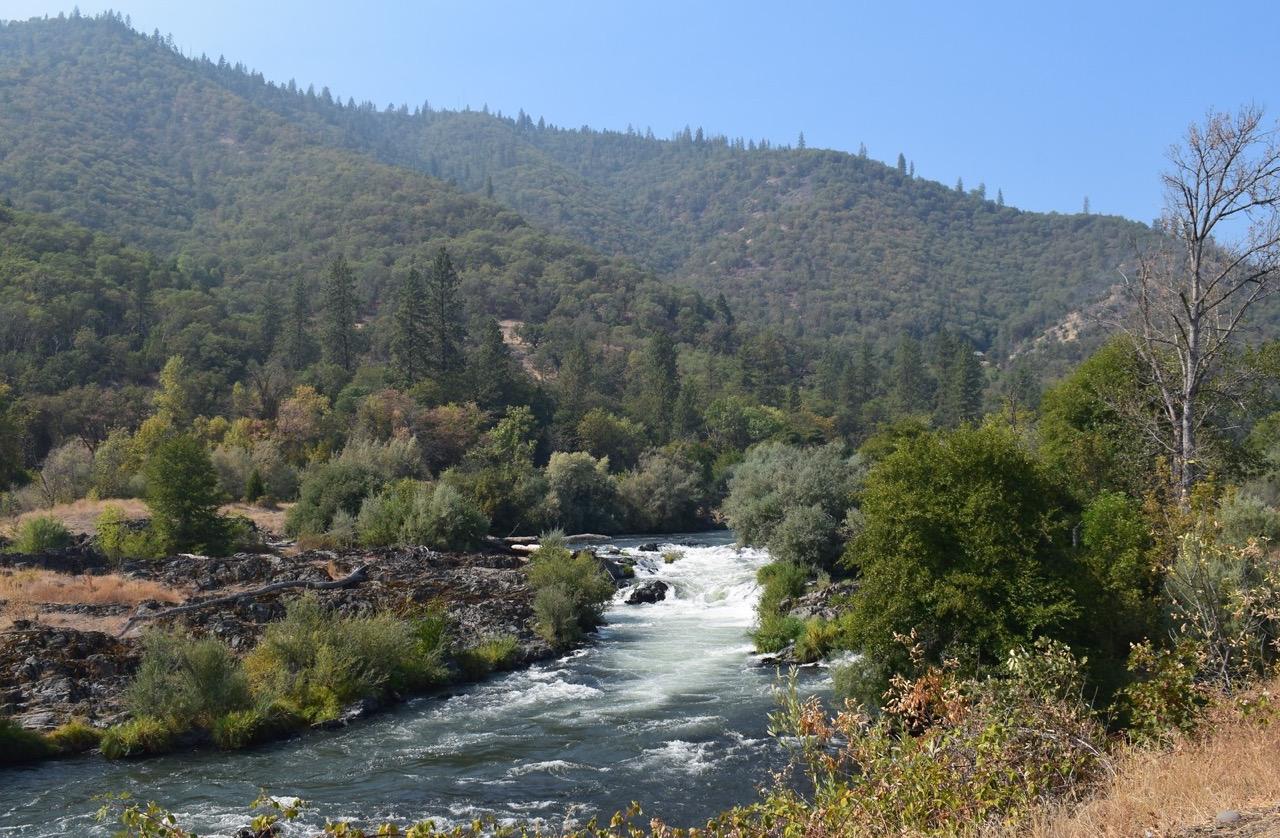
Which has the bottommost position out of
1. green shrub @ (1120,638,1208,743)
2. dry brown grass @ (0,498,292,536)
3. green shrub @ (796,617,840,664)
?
green shrub @ (796,617,840,664)

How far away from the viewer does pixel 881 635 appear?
Answer: 16.1 m

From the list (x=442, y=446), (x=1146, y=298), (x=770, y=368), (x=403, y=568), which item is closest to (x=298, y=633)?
(x=403, y=568)

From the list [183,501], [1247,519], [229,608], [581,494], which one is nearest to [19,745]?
[229,608]

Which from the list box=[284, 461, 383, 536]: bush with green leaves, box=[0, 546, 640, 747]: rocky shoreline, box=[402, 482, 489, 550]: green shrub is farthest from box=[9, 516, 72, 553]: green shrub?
box=[402, 482, 489, 550]: green shrub

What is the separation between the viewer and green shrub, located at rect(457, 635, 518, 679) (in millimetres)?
22703

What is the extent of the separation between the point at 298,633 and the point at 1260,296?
21.2 meters

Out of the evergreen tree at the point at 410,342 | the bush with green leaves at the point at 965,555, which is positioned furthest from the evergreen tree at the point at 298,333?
the bush with green leaves at the point at 965,555

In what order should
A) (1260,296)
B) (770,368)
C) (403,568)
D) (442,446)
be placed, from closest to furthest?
(1260,296) < (403,568) < (442,446) < (770,368)

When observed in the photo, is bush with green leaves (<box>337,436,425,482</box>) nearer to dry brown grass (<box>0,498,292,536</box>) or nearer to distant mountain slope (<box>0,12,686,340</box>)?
dry brown grass (<box>0,498,292,536</box>)

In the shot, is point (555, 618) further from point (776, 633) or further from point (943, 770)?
point (943, 770)

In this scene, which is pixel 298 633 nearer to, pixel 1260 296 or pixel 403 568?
pixel 403 568

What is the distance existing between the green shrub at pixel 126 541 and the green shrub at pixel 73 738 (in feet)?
59.2

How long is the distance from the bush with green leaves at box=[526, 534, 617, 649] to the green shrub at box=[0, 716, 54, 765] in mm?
12214

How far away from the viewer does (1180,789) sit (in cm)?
693
